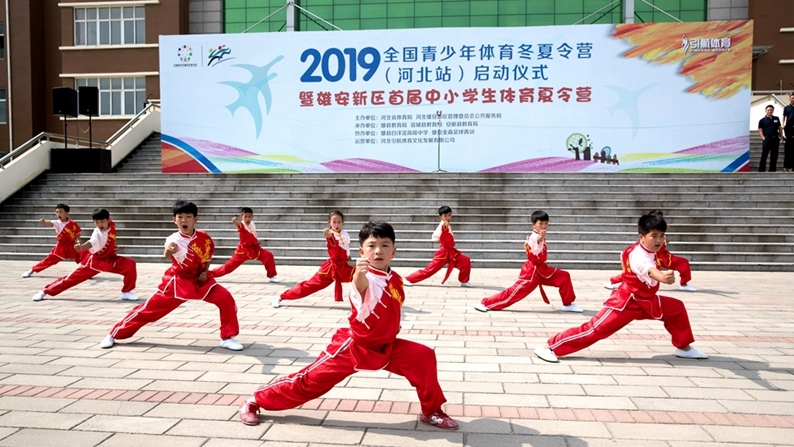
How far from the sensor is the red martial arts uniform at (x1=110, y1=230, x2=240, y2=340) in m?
5.32

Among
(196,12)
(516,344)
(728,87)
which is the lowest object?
(516,344)

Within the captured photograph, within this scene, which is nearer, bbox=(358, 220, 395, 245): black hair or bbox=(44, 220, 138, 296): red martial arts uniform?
bbox=(358, 220, 395, 245): black hair

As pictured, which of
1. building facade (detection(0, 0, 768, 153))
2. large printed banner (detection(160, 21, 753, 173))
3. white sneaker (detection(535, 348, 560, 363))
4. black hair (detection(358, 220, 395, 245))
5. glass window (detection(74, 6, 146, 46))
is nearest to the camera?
black hair (detection(358, 220, 395, 245))

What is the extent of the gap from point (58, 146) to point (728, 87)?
765 inches

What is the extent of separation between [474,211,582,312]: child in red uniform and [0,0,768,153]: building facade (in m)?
20.0

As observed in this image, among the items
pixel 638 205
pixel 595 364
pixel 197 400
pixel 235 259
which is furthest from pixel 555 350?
pixel 638 205

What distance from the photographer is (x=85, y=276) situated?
776 centimetres

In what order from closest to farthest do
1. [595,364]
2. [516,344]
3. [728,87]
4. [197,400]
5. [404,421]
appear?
[404,421], [197,400], [595,364], [516,344], [728,87]

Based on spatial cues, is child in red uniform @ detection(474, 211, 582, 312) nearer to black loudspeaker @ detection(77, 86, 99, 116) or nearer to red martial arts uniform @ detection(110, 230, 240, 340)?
red martial arts uniform @ detection(110, 230, 240, 340)

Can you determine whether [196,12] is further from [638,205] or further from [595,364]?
[595,364]

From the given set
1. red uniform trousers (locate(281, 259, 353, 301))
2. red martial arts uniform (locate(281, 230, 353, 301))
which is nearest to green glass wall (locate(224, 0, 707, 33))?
red martial arts uniform (locate(281, 230, 353, 301))

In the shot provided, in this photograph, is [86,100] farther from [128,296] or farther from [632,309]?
[632,309]

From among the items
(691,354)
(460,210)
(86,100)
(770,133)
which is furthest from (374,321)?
(86,100)

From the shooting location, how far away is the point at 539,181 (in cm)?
1502
